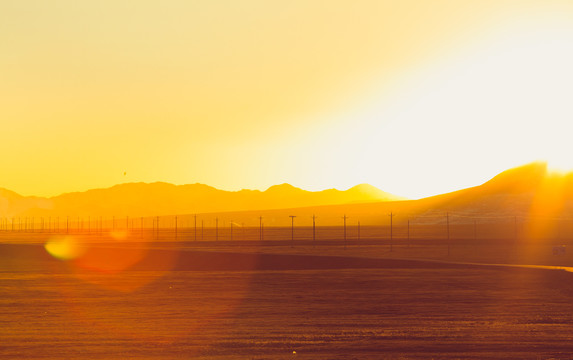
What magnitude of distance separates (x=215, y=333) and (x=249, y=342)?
3.26m

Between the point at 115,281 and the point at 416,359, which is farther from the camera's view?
the point at 115,281

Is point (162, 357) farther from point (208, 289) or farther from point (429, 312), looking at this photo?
point (208, 289)

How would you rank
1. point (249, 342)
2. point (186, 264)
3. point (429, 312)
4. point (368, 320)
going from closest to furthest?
point (249, 342), point (368, 320), point (429, 312), point (186, 264)

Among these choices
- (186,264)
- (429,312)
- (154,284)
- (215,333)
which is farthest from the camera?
(186,264)

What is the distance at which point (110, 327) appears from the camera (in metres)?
35.8

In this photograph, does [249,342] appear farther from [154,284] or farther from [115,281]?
[115,281]

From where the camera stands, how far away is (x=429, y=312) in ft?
134

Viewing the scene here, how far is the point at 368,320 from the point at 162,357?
550 inches

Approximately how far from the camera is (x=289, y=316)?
3962 centimetres

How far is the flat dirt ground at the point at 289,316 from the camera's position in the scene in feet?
96.0

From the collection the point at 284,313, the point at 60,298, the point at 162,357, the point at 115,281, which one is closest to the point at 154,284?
the point at 115,281

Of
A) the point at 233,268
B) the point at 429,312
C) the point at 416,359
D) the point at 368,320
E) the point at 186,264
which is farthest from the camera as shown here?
the point at 186,264

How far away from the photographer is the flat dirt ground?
29266 mm

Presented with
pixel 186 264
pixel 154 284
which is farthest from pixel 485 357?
pixel 186 264
